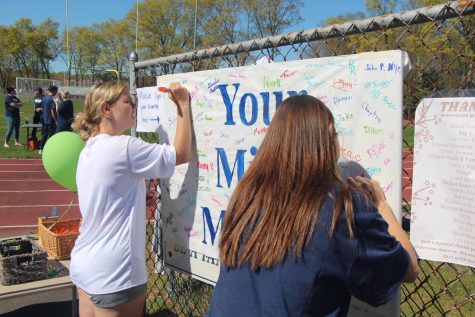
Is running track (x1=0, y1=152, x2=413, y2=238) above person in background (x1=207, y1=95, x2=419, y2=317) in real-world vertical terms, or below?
below

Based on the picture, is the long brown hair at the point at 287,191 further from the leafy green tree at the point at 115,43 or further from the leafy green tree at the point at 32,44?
the leafy green tree at the point at 32,44

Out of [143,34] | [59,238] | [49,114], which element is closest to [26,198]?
[49,114]

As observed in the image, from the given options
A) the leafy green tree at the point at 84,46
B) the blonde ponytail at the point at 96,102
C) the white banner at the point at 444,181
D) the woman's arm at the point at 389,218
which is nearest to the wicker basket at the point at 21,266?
the blonde ponytail at the point at 96,102

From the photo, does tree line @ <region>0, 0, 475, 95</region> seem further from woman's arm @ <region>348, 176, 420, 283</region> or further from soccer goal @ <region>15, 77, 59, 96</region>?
woman's arm @ <region>348, 176, 420, 283</region>

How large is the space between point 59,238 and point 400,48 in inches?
103

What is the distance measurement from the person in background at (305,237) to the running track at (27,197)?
439 cm

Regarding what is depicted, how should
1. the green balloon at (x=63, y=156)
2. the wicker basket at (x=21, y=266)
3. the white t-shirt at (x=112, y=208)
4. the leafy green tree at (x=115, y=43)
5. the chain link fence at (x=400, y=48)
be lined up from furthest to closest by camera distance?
1. the leafy green tree at (x=115, y=43)
2. the green balloon at (x=63, y=156)
3. the wicker basket at (x=21, y=266)
4. the white t-shirt at (x=112, y=208)
5. the chain link fence at (x=400, y=48)

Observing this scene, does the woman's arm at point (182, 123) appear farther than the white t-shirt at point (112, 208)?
Yes

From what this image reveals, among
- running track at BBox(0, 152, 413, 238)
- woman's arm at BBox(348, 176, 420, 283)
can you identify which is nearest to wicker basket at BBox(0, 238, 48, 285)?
woman's arm at BBox(348, 176, 420, 283)

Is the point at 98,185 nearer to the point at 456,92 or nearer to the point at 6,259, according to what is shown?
the point at 6,259

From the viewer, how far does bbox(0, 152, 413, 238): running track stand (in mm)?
6988

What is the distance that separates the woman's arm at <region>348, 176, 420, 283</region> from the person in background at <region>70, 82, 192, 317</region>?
111 centimetres

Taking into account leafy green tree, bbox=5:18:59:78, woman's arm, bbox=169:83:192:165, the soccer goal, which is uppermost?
leafy green tree, bbox=5:18:59:78

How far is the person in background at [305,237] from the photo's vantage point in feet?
4.57
